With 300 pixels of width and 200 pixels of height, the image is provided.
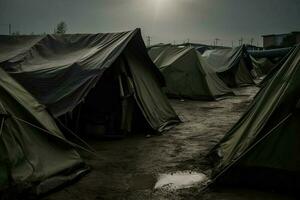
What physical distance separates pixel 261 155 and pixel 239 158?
329mm

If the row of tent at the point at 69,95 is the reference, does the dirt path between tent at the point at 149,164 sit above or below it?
below

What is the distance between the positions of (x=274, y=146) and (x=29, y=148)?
12.1 ft

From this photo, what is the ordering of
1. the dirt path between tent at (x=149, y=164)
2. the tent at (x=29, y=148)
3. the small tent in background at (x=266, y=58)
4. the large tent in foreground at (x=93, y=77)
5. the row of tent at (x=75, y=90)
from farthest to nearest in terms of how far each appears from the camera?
the small tent in background at (x=266, y=58), the large tent in foreground at (x=93, y=77), the row of tent at (x=75, y=90), the dirt path between tent at (x=149, y=164), the tent at (x=29, y=148)

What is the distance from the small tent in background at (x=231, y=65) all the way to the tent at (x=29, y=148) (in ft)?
60.8

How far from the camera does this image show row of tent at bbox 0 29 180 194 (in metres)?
6.79

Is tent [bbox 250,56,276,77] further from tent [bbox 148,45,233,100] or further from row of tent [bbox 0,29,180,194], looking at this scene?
row of tent [bbox 0,29,180,194]

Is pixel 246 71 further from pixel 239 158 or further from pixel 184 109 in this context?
pixel 239 158

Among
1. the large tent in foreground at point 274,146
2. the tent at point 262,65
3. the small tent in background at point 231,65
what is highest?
the large tent in foreground at point 274,146

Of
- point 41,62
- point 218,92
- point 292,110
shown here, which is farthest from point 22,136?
point 218,92

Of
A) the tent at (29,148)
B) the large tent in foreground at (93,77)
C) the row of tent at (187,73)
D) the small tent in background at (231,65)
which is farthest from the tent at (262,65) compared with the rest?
the tent at (29,148)

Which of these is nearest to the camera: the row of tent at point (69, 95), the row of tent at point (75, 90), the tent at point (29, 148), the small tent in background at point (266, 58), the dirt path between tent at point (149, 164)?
the tent at point (29, 148)

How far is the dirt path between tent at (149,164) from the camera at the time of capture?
20.0 ft

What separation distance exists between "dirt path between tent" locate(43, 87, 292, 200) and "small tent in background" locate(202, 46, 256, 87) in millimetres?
12434

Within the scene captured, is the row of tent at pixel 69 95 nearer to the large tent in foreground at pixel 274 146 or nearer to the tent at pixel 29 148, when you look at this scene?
the tent at pixel 29 148
